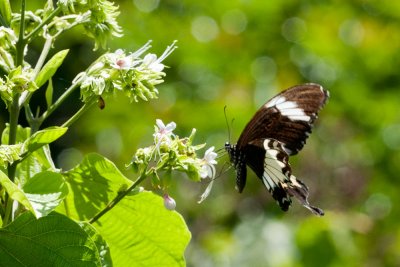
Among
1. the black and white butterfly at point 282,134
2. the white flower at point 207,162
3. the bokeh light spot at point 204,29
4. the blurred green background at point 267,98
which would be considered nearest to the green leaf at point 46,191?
the white flower at point 207,162

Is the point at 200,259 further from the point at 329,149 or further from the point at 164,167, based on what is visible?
the point at 164,167

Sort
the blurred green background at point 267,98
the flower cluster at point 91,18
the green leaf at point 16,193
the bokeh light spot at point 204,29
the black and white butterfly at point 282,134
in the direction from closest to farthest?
the green leaf at point 16,193, the flower cluster at point 91,18, the black and white butterfly at point 282,134, the blurred green background at point 267,98, the bokeh light spot at point 204,29

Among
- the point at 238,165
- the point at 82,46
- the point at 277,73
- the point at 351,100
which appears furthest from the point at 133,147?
the point at 238,165

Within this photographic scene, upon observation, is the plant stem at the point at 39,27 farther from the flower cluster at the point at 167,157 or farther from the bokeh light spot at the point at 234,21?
the bokeh light spot at the point at 234,21

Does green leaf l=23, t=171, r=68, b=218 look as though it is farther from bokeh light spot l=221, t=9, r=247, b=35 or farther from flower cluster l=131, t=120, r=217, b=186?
bokeh light spot l=221, t=9, r=247, b=35

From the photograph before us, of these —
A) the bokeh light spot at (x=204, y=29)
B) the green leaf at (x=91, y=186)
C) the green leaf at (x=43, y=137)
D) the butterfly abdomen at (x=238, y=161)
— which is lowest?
the bokeh light spot at (x=204, y=29)

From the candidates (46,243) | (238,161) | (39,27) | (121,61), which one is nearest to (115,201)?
(46,243)

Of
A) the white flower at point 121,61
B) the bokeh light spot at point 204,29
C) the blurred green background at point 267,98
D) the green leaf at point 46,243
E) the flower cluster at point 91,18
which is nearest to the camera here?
the green leaf at point 46,243

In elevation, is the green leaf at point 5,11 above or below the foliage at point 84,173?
above
